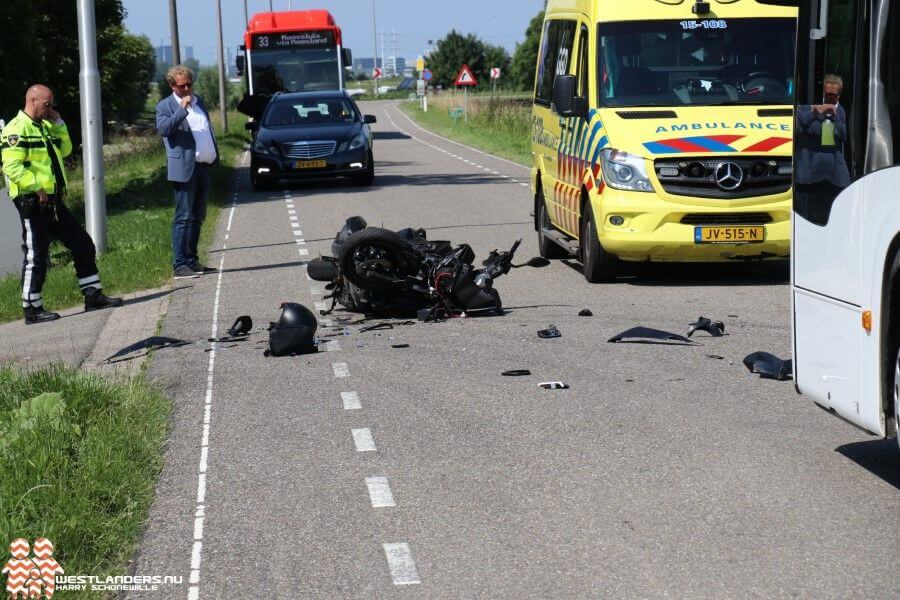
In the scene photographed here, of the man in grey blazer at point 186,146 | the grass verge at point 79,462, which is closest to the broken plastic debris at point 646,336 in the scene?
the grass verge at point 79,462

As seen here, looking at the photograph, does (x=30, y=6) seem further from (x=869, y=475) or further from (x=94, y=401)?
(x=869, y=475)

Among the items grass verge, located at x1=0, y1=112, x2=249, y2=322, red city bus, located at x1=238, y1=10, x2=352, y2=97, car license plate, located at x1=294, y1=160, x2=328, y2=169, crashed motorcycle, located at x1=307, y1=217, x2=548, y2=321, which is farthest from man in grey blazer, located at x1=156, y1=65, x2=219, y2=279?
red city bus, located at x1=238, y1=10, x2=352, y2=97

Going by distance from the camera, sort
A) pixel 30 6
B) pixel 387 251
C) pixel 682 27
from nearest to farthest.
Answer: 1. pixel 387 251
2. pixel 682 27
3. pixel 30 6

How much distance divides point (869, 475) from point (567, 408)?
6.42ft

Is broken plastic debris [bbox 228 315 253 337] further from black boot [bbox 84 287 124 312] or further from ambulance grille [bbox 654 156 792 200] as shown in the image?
ambulance grille [bbox 654 156 792 200]

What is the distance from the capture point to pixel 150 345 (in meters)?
10.5

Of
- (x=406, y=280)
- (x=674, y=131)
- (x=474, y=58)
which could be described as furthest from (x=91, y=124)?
(x=474, y=58)

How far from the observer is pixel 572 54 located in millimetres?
13844

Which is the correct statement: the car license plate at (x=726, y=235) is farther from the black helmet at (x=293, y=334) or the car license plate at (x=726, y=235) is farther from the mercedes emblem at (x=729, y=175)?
the black helmet at (x=293, y=334)

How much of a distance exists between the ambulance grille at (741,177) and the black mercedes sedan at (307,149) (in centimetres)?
1447

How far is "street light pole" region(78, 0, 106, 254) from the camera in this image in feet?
53.3

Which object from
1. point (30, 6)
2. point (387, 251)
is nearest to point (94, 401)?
point (387, 251)

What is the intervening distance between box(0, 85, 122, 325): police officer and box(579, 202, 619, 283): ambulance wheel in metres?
4.37

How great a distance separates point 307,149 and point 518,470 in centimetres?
2015
